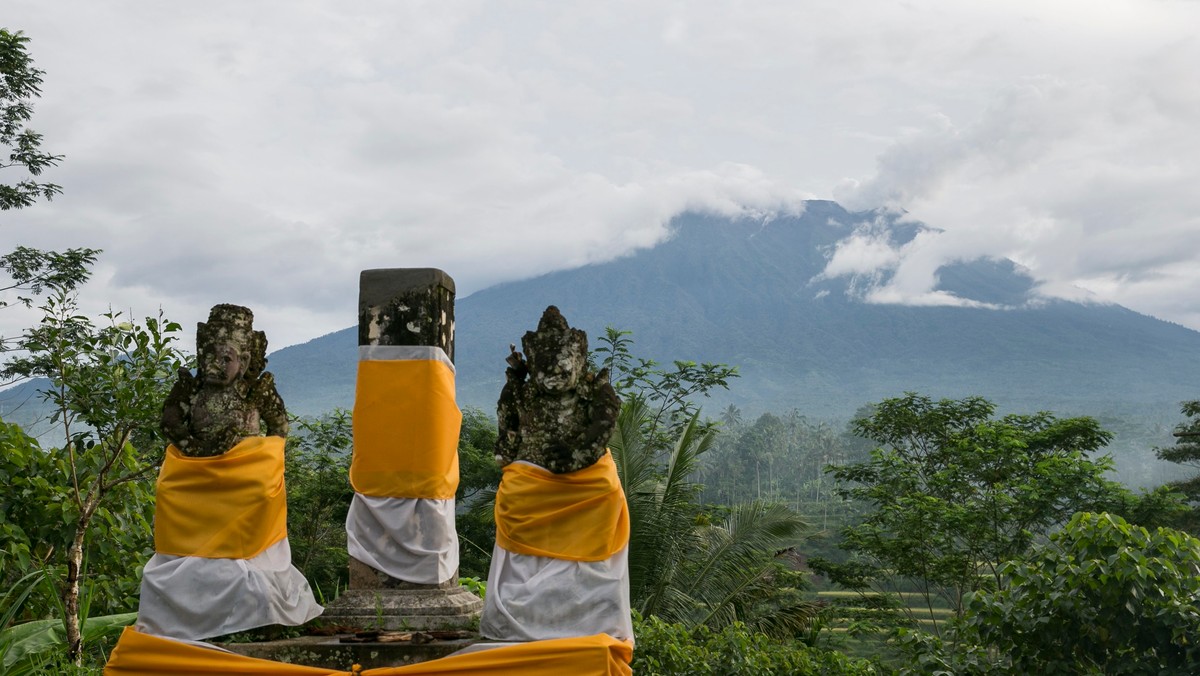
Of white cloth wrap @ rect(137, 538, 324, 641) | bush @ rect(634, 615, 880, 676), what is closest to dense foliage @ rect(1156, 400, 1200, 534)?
bush @ rect(634, 615, 880, 676)

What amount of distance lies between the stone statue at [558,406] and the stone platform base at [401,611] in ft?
3.58

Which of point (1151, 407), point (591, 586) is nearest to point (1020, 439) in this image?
point (591, 586)

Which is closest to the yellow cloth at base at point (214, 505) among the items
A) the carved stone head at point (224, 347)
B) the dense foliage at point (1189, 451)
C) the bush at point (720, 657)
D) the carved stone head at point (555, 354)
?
the carved stone head at point (224, 347)

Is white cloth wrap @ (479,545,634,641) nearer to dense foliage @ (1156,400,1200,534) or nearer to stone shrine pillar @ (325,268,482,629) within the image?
stone shrine pillar @ (325,268,482,629)

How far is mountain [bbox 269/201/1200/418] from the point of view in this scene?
144 m

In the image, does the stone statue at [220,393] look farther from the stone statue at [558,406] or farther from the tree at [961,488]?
the tree at [961,488]

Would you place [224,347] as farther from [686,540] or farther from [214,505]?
[686,540]

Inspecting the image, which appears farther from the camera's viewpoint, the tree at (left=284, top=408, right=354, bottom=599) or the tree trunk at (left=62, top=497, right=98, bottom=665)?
the tree at (left=284, top=408, right=354, bottom=599)

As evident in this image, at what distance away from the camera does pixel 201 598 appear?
5844 millimetres

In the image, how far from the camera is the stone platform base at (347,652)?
5.82 meters

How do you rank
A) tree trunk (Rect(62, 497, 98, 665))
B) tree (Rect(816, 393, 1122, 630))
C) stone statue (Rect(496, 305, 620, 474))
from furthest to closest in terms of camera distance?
tree (Rect(816, 393, 1122, 630)), tree trunk (Rect(62, 497, 98, 665)), stone statue (Rect(496, 305, 620, 474))

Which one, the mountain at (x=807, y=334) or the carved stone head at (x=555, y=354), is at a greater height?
the mountain at (x=807, y=334)

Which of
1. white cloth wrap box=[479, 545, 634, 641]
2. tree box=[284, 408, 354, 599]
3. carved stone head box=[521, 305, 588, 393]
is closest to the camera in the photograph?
white cloth wrap box=[479, 545, 634, 641]

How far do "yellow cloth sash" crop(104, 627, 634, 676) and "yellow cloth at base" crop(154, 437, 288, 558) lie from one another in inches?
21.8
